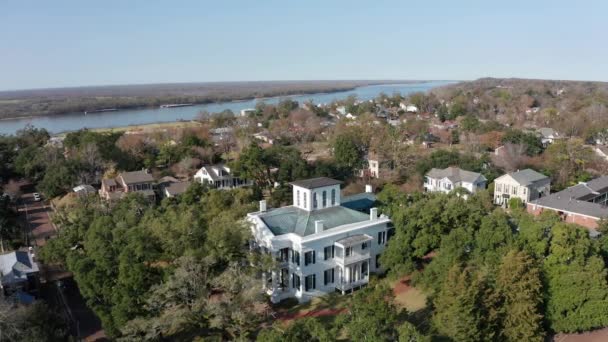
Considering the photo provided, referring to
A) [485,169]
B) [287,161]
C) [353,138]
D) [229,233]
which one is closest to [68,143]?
[287,161]

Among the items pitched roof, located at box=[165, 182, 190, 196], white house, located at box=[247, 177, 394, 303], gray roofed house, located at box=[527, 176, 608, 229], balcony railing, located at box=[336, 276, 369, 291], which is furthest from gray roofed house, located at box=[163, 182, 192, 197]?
gray roofed house, located at box=[527, 176, 608, 229]

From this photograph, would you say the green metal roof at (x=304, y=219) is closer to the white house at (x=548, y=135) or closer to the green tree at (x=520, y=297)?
the green tree at (x=520, y=297)

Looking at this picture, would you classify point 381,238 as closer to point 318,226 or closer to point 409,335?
point 318,226

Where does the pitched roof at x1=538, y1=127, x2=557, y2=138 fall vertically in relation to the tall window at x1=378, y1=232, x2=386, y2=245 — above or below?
above

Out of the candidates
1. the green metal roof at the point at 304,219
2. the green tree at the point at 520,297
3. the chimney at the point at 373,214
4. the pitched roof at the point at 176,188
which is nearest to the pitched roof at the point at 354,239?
the green metal roof at the point at 304,219

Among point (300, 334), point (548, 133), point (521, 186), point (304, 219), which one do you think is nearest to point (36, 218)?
point (304, 219)

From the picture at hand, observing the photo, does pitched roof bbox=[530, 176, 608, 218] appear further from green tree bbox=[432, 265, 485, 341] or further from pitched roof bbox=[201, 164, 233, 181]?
pitched roof bbox=[201, 164, 233, 181]

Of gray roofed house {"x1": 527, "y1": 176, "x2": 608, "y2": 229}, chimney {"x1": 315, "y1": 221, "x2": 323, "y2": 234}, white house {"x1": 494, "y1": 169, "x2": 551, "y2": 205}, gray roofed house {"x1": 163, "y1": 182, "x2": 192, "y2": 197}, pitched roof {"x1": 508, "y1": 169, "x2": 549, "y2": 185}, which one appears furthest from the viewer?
gray roofed house {"x1": 163, "y1": 182, "x2": 192, "y2": 197}

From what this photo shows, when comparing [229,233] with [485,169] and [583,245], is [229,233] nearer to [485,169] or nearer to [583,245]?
[583,245]
